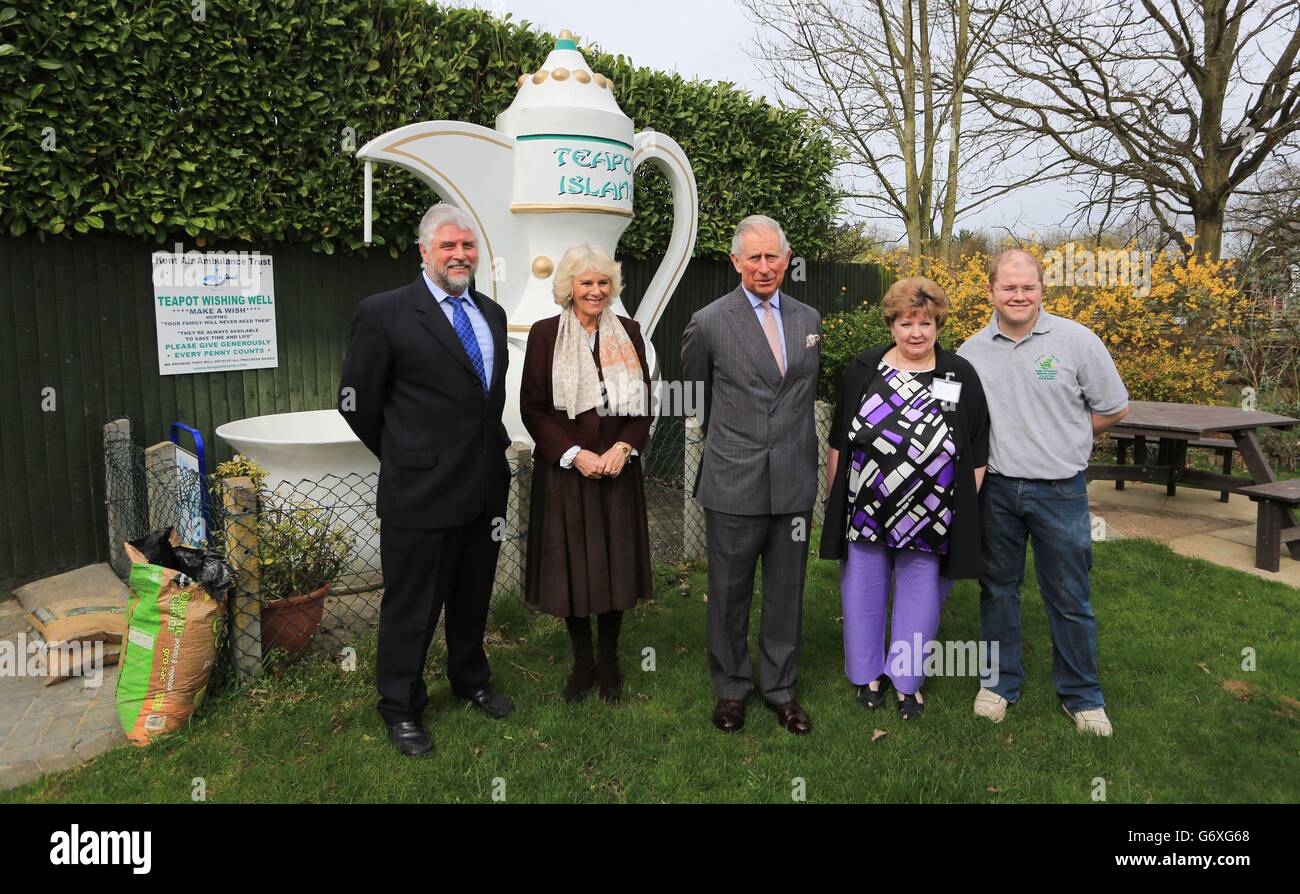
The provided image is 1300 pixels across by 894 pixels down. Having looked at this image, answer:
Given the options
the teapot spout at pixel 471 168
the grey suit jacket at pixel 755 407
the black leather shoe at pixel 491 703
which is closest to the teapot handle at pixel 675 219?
the teapot spout at pixel 471 168

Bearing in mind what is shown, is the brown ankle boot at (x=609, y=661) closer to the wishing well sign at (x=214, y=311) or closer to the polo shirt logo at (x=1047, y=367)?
the polo shirt logo at (x=1047, y=367)

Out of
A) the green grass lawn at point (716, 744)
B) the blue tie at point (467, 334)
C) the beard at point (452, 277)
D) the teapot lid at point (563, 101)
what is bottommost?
the green grass lawn at point (716, 744)

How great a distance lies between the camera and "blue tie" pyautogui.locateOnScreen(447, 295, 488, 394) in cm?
291

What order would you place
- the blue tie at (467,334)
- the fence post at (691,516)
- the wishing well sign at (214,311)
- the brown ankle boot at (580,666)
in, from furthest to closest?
the fence post at (691,516) < the wishing well sign at (214,311) < the brown ankle boot at (580,666) < the blue tie at (467,334)

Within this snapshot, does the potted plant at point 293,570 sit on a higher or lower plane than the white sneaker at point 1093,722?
higher

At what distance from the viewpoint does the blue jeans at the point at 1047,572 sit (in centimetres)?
303

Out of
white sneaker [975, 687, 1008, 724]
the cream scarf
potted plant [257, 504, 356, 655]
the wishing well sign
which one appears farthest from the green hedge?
white sneaker [975, 687, 1008, 724]

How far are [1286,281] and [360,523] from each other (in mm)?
10166

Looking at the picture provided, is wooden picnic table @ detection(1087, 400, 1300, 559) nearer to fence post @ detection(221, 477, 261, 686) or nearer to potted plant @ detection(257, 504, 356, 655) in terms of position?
potted plant @ detection(257, 504, 356, 655)

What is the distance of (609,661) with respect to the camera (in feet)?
11.2

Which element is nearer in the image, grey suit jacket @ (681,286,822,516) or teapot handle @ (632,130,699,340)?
grey suit jacket @ (681,286,822,516)

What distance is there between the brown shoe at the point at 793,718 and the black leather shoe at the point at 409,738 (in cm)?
133

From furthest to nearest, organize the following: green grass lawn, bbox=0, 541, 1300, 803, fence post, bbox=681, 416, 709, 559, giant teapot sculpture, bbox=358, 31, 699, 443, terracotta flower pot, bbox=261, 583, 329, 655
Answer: fence post, bbox=681, 416, 709, 559, giant teapot sculpture, bbox=358, 31, 699, 443, terracotta flower pot, bbox=261, 583, 329, 655, green grass lawn, bbox=0, 541, 1300, 803

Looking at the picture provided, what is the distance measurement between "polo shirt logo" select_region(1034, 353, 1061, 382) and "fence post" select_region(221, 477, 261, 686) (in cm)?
305
